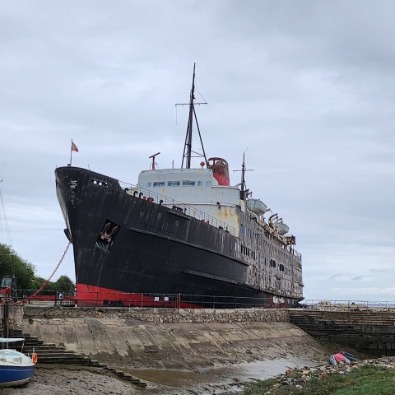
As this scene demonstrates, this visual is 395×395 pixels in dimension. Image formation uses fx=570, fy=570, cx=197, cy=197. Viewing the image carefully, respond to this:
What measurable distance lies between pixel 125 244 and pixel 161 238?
186 cm

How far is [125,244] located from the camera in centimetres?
2358

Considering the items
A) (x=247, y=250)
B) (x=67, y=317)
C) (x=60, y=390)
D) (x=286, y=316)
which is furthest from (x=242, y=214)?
(x=60, y=390)

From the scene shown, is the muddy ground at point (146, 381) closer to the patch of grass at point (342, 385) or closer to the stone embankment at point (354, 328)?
the patch of grass at point (342, 385)

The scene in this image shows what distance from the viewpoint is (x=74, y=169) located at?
75.0ft

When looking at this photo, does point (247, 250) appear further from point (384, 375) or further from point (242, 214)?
point (384, 375)

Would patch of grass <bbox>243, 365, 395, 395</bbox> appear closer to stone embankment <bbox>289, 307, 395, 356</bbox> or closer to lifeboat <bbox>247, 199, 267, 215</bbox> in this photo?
stone embankment <bbox>289, 307, 395, 356</bbox>

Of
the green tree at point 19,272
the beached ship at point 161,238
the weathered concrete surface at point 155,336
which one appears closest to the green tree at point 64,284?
the green tree at point 19,272

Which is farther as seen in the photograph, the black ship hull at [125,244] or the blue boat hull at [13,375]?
the black ship hull at [125,244]

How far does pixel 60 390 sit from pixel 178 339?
767 centimetres

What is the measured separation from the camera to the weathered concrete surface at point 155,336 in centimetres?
1741

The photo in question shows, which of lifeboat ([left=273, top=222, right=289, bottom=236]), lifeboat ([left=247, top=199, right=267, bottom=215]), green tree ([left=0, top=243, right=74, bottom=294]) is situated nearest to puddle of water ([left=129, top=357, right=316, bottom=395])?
lifeboat ([left=247, top=199, right=267, bottom=215])

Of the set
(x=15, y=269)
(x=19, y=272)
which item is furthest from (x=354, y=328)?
(x=19, y=272)

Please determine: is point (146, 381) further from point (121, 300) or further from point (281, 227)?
point (281, 227)

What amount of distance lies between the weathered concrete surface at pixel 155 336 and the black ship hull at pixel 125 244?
5.41ft
